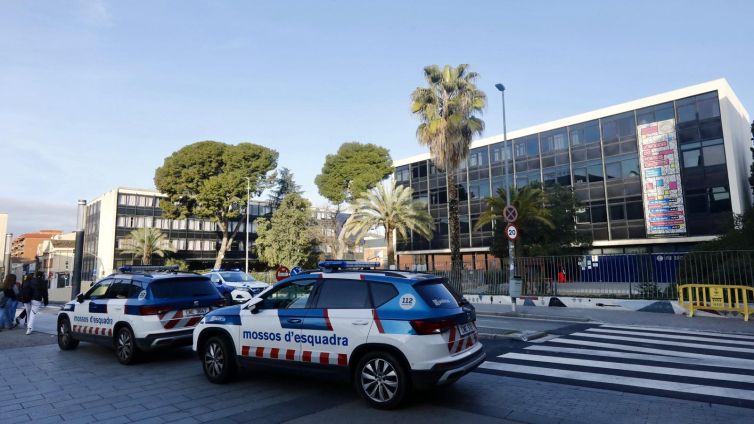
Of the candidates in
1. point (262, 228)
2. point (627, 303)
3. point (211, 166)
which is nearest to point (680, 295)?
point (627, 303)

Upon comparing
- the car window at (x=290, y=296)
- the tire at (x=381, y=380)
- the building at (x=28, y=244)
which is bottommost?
the tire at (x=381, y=380)

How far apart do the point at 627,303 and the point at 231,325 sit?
14.7m

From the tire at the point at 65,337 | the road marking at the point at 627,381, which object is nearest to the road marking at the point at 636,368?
the road marking at the point at 627,381

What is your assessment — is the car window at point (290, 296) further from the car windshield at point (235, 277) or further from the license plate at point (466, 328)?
the car windshield at point (235, 277)

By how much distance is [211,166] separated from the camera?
5006cm

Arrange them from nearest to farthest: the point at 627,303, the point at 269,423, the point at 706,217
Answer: the point at 269,423 < the point at 627,303 < the point at 706,217

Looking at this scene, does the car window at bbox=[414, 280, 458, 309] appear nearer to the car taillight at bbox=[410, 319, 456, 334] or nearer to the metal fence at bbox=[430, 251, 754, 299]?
the car taillight at bbox=[410, 319, 456, 334]

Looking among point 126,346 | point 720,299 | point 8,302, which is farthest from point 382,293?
point 8,302

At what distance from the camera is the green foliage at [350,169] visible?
5147cm

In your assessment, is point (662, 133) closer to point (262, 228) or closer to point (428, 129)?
point (428, 129)

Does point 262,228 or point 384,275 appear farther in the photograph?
point 262,228

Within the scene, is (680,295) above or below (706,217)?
below

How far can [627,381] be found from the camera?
679cm

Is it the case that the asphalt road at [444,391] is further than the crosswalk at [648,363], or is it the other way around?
the crosswalk at [648,363]
